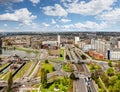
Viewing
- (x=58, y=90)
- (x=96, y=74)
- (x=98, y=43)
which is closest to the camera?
(x=58, y=90)

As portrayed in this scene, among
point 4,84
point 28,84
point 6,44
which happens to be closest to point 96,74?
point 28,84

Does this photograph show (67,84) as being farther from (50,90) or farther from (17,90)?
(17,90)

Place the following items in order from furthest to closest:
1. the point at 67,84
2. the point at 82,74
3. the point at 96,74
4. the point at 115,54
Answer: the point at 115,54 < the point at 82,74 < the point at 96,74 < the point at 67,84

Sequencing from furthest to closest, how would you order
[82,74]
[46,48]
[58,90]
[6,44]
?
1. [6,44]
2. [46,48]
3. [82,74]
4. [58,90]

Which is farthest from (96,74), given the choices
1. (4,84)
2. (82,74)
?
(4,84)

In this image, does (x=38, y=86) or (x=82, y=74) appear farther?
(x=82, y=74)

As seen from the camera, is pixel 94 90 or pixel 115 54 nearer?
pixel 94 90

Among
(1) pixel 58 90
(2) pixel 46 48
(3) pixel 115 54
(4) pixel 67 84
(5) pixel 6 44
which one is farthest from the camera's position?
(5) pixel 6 44

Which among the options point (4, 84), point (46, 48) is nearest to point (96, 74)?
point (4, 84)

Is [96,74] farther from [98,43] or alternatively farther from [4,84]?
[98,43]
